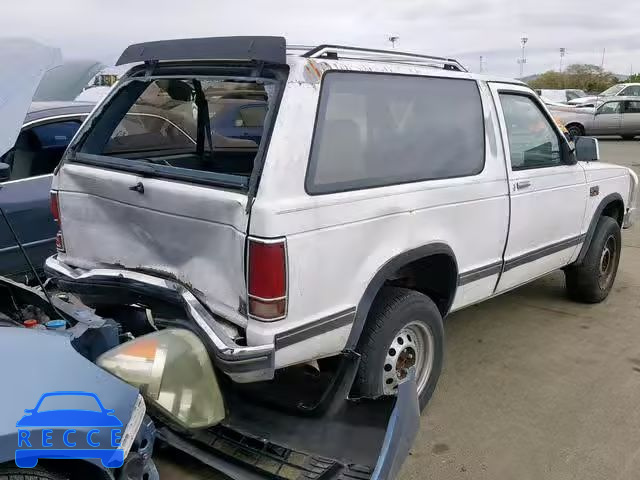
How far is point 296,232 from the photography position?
2.57 m

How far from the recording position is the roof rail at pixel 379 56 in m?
2.90

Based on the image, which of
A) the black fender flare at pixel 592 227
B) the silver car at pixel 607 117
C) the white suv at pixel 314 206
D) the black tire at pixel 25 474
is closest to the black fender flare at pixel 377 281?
the white suv at pixel 314 206

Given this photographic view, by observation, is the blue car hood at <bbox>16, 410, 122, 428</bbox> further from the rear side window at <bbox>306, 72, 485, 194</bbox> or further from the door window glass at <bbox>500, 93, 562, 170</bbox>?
the door window glass at <bbox>500, 93, 562, 170</bbox>

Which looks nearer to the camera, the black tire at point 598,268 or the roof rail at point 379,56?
the roof rail at point 379,56

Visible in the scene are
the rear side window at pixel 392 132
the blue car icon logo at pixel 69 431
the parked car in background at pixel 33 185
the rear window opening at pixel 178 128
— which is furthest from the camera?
the parked car in background at pixel 33 185

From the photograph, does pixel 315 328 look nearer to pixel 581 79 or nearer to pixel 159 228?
pixel 159 228

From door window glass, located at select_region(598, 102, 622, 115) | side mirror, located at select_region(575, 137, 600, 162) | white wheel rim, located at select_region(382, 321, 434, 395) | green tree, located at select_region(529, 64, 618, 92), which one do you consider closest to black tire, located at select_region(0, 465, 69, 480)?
white wheel rim, located at select_region(382, 321, 434, 395)

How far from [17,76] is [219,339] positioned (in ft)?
4.30

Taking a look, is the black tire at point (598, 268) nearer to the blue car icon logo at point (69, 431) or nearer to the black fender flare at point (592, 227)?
the black fender flare at point (592, 227)

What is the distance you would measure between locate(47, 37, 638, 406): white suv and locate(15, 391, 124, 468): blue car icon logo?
2.22 ft

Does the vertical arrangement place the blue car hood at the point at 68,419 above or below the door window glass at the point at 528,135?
below

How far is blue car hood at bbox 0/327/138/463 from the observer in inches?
70.9

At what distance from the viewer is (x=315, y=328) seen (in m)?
2.75

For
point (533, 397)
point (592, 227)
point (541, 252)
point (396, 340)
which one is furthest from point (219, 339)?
point (592, 227)
